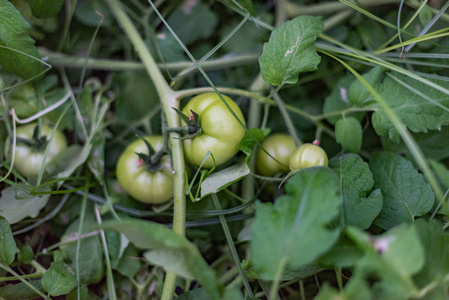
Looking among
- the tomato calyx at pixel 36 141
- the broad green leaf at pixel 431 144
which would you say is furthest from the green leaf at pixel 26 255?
the broad green leaf at pixel 431 144

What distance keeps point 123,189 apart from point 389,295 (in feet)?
1.84

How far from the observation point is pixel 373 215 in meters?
0.60

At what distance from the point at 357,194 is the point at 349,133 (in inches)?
5.3

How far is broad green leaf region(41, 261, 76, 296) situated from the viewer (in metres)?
0.65

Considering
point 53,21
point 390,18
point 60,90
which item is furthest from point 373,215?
point 53,21

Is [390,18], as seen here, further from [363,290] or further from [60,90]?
[60,90]

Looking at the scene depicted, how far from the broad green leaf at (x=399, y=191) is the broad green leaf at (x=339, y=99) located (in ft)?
0.43

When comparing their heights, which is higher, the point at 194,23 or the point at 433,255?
the point at 194,23

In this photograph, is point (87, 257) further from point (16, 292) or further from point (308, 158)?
point (308, 158)

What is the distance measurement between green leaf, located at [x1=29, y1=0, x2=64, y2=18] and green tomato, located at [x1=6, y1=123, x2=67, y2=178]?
23 centimetres

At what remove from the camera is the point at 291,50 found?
0.64 metres

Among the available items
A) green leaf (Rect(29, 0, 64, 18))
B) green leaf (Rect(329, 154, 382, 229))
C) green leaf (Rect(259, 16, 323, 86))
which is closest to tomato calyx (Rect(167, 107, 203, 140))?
green leaf (Rect(259, 16, 323, 86))

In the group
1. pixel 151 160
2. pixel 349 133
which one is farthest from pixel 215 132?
pixel 349 133

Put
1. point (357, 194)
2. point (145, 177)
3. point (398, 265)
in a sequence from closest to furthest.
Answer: point (398, 265)
point (357, 194)
point (145, 177)
